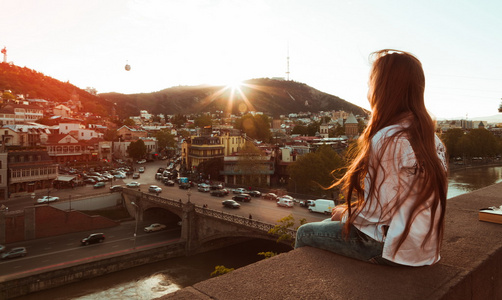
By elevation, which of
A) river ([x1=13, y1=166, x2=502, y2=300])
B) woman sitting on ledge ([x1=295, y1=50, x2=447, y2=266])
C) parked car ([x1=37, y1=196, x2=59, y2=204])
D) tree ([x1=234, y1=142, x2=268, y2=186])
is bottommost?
river ([x1=13, y1=166, x2=502, y2=300])

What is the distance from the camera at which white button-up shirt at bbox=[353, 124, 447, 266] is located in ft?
5.04

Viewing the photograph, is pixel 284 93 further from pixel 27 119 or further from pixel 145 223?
pixel 145 223

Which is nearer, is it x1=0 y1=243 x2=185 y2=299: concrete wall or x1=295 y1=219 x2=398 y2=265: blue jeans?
x1=295 y1=219 x2=398 y2=265: blue jeans

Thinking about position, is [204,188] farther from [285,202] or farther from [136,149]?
[136,149]

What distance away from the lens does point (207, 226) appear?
20812 millimetres

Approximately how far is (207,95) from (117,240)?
144324 millimetres

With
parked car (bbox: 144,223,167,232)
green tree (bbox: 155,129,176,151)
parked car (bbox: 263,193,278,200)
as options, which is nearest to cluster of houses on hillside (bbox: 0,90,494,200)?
green tree (bbox: 155,129,176,151)

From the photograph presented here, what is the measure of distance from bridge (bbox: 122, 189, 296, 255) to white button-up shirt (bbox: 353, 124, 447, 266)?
15.1 meters

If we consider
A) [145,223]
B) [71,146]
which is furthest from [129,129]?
[145,223]

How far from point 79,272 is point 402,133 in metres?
18.6

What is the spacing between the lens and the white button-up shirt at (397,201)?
1.54 metres

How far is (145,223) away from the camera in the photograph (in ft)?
85.3

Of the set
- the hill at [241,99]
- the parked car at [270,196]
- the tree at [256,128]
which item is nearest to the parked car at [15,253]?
the parked car at [270,196]

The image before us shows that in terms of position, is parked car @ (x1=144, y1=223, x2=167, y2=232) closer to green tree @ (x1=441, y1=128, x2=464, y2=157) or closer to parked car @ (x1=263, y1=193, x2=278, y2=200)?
parked car @ (x1=263, y1=193, x2=278, y2=200)
